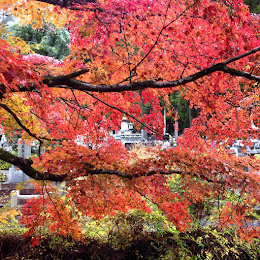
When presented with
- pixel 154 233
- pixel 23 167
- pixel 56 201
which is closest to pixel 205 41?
pixel 23 167

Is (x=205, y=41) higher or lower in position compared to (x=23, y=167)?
higher

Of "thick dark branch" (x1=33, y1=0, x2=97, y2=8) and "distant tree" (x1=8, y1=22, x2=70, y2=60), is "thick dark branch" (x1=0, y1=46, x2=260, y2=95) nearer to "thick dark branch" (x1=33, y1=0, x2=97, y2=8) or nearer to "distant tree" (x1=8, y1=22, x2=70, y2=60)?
"thick dark branch" (x1=33, y1=0, x2=97, y2=8)

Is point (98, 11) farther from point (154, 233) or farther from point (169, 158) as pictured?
point (154, 233)

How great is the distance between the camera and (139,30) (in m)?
4.68

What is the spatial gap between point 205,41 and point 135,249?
4.93m

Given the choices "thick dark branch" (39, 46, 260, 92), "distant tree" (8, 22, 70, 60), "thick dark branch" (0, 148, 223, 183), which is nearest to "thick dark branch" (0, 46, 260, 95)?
"thick dark branch" (39, 46, 260, 92)

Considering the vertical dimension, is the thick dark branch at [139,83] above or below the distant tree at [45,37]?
below

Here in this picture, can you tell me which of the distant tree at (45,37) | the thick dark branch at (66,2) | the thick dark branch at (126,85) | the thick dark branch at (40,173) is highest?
the distant tree at (45,37)

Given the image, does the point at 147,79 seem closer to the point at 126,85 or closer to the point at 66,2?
the point at 126,85

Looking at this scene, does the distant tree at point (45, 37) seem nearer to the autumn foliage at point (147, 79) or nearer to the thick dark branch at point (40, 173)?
the autumn foliage at point (147, 79)

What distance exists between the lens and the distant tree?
58.2ft

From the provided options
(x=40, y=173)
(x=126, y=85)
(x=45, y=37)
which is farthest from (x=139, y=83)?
(x=45, y=37)

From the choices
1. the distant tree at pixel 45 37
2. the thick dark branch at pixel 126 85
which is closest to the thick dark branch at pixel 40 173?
the thick dark branch at pixel 126 85

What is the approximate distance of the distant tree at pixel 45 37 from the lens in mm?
17734
